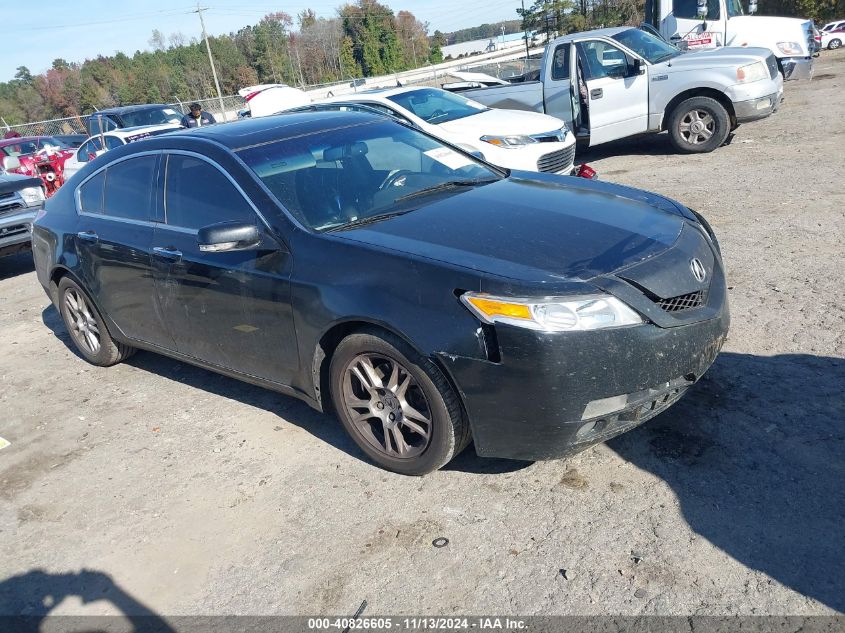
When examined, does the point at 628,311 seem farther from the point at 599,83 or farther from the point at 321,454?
the point at 599,83

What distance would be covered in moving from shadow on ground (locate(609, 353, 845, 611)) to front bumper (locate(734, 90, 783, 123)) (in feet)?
23.9

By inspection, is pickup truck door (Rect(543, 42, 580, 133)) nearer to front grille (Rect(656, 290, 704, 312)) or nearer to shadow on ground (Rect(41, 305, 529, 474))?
shadow on ground (Rect(41, 305, 529, 474))

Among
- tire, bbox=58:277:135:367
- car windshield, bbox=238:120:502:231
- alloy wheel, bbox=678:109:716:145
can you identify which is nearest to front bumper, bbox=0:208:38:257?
tire, bbox=58:277:135:367

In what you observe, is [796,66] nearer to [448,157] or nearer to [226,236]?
[448,157]

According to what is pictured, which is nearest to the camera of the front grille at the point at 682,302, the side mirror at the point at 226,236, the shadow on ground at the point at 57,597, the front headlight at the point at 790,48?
the shadow on ground at the point at 57,597

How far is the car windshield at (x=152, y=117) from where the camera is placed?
58.0 feet

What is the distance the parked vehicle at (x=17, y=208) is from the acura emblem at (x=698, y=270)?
27.6ft

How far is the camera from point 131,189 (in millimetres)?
4965

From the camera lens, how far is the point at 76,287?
557 centimetres

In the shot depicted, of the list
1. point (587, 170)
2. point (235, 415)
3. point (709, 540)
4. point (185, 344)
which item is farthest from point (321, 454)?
point (587, 170)

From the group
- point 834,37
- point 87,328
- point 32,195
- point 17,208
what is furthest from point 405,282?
point 834,37

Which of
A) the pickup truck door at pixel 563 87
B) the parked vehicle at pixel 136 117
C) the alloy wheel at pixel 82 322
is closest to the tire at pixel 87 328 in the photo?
the alloy wheel at pixel 82 322

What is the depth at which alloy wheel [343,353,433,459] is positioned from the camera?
3559mm

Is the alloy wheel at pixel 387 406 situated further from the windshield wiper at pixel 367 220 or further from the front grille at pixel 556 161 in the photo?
the front grille at pixel 556 161
